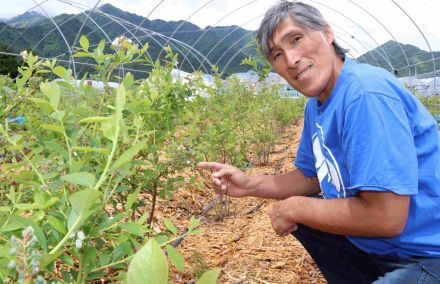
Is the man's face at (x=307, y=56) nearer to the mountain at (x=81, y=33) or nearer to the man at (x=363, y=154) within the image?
the man at (x=363, y=154)

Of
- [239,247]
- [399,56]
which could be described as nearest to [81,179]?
[239,247]

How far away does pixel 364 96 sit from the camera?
1.37 metres

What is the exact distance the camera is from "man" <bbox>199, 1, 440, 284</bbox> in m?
1.34

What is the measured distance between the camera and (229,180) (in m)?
1.95

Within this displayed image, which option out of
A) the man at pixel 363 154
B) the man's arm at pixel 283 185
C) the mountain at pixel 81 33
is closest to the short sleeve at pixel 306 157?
the man's arm at pixel 283 185

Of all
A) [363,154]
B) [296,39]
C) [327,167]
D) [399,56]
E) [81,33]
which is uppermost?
[296,39]

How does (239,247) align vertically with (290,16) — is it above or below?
below

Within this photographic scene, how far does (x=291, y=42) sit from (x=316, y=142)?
430mm

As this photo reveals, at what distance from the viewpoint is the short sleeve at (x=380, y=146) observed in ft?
4.30

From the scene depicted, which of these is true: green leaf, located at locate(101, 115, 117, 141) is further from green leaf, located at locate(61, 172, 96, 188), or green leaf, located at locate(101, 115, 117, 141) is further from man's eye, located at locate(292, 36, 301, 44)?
man's eye, located at locate(292, 36, 301, 44)

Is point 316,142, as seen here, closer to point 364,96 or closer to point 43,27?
point 364,96

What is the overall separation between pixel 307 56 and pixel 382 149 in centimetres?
44

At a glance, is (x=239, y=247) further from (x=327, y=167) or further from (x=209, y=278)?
(x=209, y=278)

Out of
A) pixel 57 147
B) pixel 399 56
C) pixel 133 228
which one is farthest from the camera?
pixel 399 56
